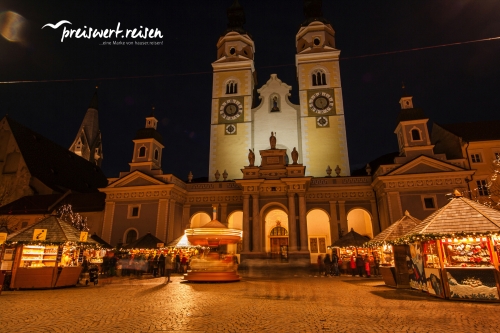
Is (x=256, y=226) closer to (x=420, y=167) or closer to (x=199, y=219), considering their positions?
(x=199, y=219)

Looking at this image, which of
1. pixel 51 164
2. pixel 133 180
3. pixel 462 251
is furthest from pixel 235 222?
pixel 51 164

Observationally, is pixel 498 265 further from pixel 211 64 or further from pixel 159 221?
pixel 211 64

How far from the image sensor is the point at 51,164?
125 feet

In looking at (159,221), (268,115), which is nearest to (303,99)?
(268,115)

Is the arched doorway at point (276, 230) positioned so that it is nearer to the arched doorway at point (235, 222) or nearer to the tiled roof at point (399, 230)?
the arched doorway at point (235, 222)

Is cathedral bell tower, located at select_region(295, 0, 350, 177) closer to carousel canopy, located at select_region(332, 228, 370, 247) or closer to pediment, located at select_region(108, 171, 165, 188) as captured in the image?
carousel canopy, located at select_region(332, 228, 370, 247)

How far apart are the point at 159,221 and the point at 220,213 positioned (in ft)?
18.0

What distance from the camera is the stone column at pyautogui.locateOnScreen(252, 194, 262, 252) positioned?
2658 cm

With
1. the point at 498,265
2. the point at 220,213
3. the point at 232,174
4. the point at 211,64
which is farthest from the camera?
the point at 211,64

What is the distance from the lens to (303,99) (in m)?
36.2

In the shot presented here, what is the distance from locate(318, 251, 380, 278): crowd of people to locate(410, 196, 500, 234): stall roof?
940cm

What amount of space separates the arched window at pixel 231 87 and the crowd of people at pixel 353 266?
22901mm

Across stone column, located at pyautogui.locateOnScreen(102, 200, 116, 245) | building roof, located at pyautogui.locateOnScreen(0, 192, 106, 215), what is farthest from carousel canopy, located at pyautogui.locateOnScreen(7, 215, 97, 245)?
building roof, located at pyautogui.locateOnScreen(0, 192, 106, 215)

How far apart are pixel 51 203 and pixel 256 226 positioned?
2053 cm
